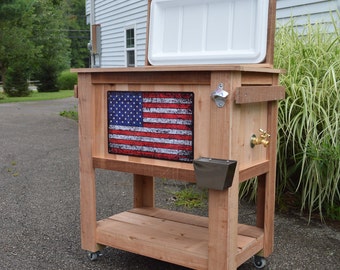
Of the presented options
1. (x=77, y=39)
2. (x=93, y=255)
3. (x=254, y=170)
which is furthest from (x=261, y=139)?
(x=77, y=39)

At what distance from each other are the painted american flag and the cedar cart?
31 millimetres

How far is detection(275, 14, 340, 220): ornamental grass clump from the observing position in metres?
3.34

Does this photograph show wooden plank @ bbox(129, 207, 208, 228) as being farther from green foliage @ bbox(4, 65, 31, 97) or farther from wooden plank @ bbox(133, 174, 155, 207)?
green foliage @ bbox(4, 65, 31, 97)

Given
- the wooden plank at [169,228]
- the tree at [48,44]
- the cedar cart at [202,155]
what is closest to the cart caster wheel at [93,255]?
the cedar cart at [202,155]

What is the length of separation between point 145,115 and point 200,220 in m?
0.95

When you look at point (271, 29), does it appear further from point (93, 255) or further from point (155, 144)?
point (93, 255)

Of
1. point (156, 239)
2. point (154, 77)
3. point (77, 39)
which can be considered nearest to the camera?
point (154, 77)

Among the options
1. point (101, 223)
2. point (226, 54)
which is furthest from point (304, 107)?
point (101, 223)

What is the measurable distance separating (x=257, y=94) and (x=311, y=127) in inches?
46.0

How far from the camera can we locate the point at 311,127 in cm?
340

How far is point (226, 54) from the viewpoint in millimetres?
2746

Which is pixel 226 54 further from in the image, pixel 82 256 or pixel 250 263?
pixel 82 256

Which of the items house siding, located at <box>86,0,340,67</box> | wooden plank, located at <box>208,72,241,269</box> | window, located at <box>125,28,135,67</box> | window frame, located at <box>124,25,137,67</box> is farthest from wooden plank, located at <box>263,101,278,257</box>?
window, located at <box>125,28,135,67</box>

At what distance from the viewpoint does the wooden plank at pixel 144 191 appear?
11.1 ft
